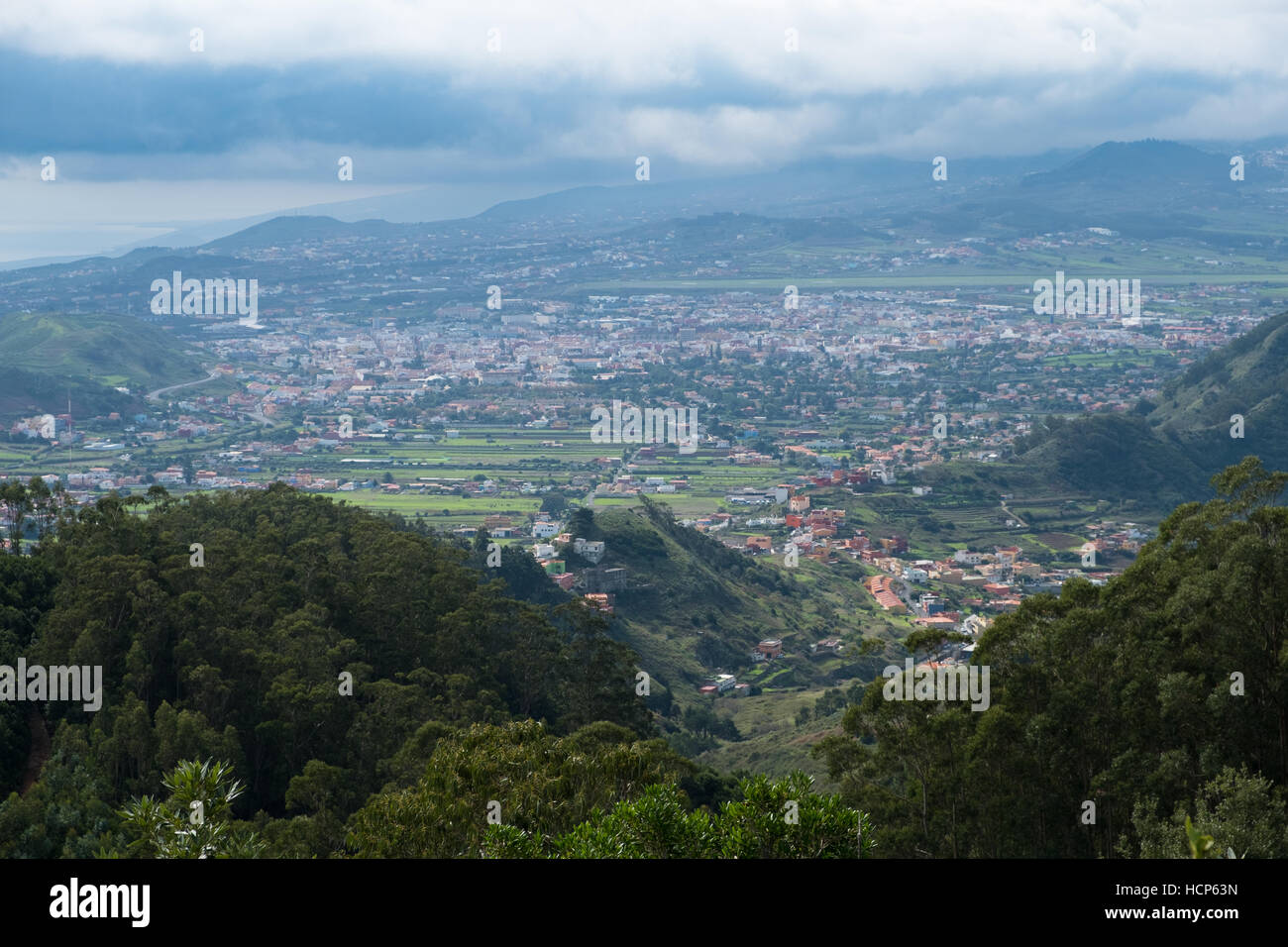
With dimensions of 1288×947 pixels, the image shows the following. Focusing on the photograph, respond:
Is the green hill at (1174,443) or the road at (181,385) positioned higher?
the road at (181,385)

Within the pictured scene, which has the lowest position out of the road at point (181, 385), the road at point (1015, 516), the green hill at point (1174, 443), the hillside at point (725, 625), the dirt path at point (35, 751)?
the hillside at point (725, 625)

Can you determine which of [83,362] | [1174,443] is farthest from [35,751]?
[83,362]

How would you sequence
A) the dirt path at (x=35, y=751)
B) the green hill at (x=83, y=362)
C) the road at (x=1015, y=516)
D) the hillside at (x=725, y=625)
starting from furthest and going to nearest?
1. the green hill at (x=83, y=362)
2. the road at (x=1015, y=516)
3. the hillside at (x=725, y=625)
4. the dirt path at (x=35, y=751)

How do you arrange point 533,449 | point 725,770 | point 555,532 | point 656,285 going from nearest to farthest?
point 725,770, point 555,532, point 533,449, point 656,285

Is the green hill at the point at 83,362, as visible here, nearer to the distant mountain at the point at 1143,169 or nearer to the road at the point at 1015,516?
the road at the point at 1015,516

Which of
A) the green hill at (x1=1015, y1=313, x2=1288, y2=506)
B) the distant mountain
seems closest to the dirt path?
the green hill at (x1=1015, y1=313, x2=1288, y2=506)

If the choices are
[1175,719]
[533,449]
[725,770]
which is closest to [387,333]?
[533,449]

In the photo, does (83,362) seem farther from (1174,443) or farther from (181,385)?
(1174,443)

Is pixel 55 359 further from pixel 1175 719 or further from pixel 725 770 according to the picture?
pixel 1175 719

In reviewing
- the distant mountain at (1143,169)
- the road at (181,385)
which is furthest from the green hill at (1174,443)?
the distant mountain at (1143,169)
